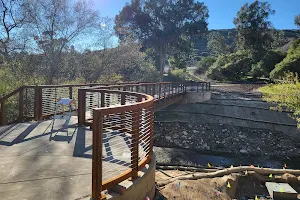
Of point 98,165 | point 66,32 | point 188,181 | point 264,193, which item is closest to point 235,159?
point 264,193

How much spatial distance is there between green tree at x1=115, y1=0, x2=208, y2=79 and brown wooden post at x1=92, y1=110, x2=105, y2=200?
27248 millimetres

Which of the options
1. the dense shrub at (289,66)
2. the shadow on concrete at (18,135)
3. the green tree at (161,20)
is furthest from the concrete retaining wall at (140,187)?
the green tree at (161,20)

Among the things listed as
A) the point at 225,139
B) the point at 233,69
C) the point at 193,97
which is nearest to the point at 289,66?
the point at 233,69

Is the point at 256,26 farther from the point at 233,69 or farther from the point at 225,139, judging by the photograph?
the point at 225,139

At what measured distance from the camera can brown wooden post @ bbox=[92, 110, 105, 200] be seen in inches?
92.7

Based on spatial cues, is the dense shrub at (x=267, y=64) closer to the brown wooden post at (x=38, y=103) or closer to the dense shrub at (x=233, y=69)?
the dense shrub at (x=233, y=69)

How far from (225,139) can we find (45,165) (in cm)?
1202

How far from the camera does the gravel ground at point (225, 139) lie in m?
12.4

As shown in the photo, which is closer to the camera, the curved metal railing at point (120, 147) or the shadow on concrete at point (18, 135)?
the curved metal railing at point (120, 147)

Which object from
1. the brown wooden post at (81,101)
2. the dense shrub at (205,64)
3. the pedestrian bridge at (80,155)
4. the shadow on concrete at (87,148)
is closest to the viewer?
the pedestrian bridge at (80,155)

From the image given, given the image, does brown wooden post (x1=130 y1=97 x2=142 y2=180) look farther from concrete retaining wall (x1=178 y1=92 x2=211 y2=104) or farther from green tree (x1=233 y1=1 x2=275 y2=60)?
green tree (x1=233 y1=1 x2=275 y2=60)

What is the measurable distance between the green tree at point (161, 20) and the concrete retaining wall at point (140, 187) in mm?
26514

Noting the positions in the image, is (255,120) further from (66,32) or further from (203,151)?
(66,32)

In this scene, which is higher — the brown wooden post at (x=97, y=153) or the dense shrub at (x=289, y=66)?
the dense shrub at (x=289, y=66)
